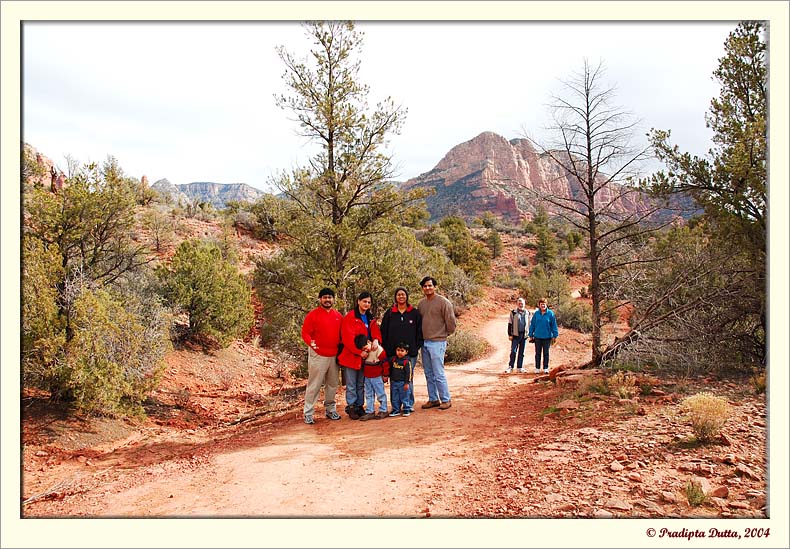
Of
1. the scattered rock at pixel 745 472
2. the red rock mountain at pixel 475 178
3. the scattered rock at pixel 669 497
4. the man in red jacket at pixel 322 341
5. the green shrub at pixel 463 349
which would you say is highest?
the red rock mountain at pixel 475 178

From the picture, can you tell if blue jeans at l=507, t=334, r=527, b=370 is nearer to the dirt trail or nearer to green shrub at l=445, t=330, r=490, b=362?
green shrub at l=445, t=330, r=490, b=362

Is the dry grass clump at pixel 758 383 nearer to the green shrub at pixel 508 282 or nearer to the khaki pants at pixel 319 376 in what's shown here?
the khaki pants at pixel 319 376

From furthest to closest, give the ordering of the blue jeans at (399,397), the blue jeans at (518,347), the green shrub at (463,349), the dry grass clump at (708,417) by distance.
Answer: the green shrub at (463,349), the blue jeans at (518,347), the blue jeans at (399,397), the dry grass clump at (708,417)

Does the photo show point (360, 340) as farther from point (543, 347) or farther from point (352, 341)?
point (543, 347)

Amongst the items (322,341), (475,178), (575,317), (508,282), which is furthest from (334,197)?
(475,178)

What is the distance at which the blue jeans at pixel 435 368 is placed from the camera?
22.6 feet

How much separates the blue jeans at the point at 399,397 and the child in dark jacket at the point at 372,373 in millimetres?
167

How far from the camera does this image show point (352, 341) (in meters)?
6.61

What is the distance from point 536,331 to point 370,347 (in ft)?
18.8

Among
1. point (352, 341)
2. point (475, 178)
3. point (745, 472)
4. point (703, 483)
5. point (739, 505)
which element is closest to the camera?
point (739, 505)

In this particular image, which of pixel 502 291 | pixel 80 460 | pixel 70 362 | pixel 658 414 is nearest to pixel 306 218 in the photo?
pixel 70 362

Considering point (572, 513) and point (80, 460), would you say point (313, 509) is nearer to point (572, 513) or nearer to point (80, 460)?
point (572, 513)

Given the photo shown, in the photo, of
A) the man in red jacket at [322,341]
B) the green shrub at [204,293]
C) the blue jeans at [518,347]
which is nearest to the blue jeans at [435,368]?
the man in red jacket at [322,341]

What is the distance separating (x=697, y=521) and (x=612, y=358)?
18.8 ft
